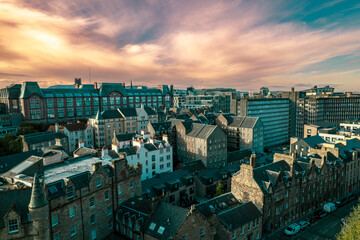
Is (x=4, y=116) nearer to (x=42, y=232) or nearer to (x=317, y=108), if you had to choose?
(x=42, y=232)

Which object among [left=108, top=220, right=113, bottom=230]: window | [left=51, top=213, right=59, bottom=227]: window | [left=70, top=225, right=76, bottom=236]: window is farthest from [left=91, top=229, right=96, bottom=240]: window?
[left=51, top=213, right=59, bottom=227]: window

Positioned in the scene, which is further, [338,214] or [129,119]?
[129,119]

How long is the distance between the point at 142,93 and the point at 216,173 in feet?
394

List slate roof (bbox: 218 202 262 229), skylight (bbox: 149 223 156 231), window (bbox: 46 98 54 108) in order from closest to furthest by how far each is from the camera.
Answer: skylight (bbox: 149 223 156 231), slate roof (bbox: 218 202 262 229), window (bbox: 46 98 54 108)

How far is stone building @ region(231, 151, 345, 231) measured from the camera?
50.1 m

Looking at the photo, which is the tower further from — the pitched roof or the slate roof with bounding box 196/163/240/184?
the slate roof with bounding box 196/163/240/184

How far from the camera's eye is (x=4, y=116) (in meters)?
121

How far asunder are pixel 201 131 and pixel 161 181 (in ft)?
107

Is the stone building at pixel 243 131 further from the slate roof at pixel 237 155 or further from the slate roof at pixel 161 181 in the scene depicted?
the slate roof at pixel 161 181

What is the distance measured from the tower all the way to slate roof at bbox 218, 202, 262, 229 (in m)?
28.1

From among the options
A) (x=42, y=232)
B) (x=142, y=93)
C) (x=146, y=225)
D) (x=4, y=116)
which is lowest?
(x=146, y=225)

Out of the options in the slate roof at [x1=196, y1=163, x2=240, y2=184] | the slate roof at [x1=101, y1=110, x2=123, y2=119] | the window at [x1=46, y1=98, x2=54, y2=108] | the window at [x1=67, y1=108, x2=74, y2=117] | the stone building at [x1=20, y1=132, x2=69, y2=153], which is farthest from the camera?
the window at [x1=67, y1=108, x2=74, y2=117]

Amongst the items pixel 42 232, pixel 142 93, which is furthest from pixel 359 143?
pixel 142 93

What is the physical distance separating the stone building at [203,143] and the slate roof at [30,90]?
85372 mm
